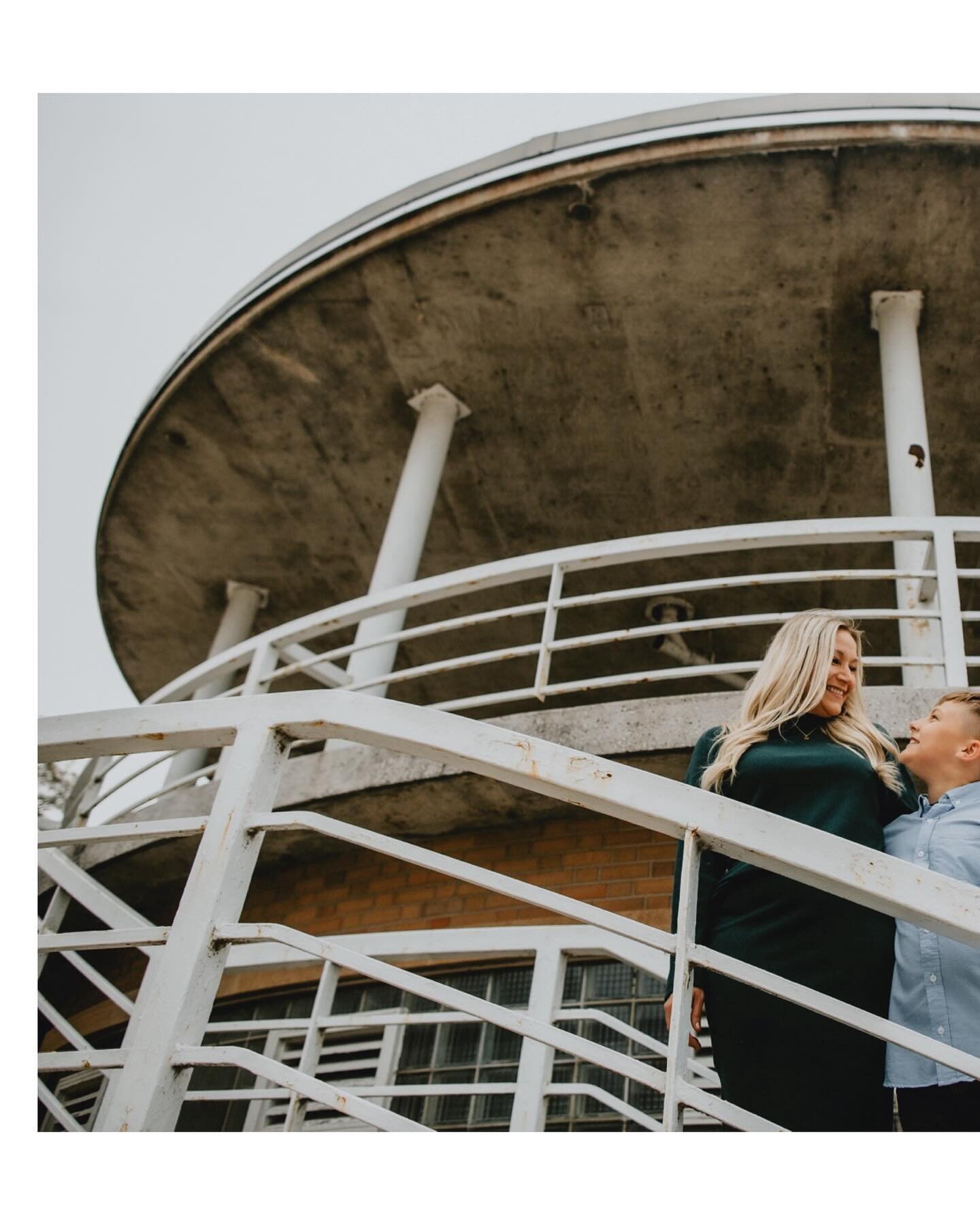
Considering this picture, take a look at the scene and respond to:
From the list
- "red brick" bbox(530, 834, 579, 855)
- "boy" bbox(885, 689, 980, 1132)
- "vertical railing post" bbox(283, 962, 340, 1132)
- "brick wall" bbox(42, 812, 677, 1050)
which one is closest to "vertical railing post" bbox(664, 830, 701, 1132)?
"boy" bbox(885, 689, 980, 1132)

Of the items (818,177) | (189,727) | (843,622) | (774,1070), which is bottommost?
(774,1070)

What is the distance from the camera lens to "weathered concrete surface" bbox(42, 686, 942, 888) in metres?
4.77

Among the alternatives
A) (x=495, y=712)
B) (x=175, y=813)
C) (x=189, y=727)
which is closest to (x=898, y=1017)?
(x=189, y=727)

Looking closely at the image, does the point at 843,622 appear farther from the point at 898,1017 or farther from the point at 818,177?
the point at 818,177

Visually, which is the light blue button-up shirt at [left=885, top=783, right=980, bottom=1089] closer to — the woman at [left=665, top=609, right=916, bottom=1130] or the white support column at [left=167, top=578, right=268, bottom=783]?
the woman at [left=665, top=609, right=916, bottom=1130]

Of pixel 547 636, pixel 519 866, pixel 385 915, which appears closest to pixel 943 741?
pixel 547 636

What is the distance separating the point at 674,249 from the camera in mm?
7496

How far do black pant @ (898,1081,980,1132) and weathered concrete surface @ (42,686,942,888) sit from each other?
2590 millimetres

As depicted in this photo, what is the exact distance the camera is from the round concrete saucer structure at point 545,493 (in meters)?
5.24

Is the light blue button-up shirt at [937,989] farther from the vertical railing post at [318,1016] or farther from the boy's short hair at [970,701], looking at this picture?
the vertical railing post at [318,1016]

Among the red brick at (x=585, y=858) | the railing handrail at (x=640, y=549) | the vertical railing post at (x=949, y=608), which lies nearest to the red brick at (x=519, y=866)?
the red brick at (x=585, y=858)

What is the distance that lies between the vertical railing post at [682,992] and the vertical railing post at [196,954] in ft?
2.66

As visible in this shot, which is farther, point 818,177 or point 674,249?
point 674,249

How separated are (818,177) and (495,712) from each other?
6789 millimetres
